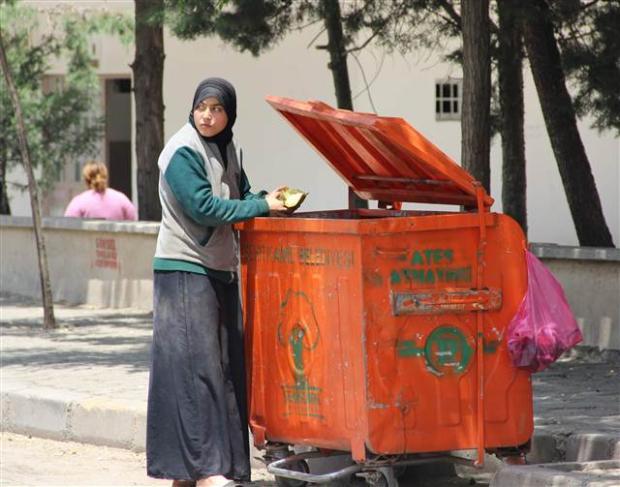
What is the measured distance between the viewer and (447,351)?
6.42 meters

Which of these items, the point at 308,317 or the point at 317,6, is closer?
the point at 308,317

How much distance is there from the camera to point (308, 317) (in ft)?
21.5

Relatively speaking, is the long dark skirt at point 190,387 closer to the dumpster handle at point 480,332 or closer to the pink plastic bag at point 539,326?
the dumpster handle at point 480,332

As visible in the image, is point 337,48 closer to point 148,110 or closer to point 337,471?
point 148,110

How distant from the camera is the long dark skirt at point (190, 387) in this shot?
6504mm

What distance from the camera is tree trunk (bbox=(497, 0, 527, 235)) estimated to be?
12.0 metres

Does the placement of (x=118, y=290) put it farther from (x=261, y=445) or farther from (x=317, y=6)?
(x=261, y=445)

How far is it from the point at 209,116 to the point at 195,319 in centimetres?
89

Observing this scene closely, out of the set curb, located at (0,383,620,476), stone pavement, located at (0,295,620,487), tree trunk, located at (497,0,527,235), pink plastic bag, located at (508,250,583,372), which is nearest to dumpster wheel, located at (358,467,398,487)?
stone pavement, located at (0,295,620,487)

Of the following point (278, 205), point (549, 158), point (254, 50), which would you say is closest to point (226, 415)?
point (278, 205)

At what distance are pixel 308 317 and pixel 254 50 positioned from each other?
6253 millimetres

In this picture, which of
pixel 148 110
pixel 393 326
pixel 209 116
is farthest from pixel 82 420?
pixel 148 110

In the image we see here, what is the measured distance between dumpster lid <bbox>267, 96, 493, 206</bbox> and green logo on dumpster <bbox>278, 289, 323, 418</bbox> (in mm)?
797

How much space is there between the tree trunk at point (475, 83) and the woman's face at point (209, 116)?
3779mm
